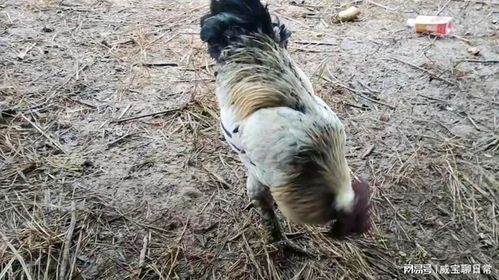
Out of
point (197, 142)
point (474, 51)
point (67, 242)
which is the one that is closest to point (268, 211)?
point (197, 142)

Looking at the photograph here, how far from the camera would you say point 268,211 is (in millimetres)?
2246

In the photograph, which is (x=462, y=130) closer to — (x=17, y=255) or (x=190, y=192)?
(x=190, y=192)

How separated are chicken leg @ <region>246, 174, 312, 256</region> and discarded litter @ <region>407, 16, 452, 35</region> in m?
2.32

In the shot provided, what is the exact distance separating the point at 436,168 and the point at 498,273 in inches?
26.9

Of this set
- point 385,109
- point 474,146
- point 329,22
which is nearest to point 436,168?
point 474,146

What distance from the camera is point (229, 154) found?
283 cm

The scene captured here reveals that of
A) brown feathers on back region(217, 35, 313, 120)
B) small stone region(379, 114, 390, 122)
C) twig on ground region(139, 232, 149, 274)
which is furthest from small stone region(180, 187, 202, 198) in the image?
small stone region(379, 114, 390, 122)

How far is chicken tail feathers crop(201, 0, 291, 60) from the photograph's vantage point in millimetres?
2127

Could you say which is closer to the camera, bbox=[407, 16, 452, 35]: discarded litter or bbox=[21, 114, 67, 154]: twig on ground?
bbox=[21, 114, 67, 154]: twig on ground

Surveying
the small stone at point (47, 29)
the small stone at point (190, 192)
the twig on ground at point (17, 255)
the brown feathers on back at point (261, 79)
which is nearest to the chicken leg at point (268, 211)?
the brown feathers on back at point (261, 79)

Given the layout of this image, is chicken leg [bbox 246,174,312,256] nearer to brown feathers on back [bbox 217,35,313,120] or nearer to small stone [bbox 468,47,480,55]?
brown feathers on back [bbox 217,35,313,120]

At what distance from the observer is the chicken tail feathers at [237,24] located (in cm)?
213

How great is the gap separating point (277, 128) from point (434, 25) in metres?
2.47

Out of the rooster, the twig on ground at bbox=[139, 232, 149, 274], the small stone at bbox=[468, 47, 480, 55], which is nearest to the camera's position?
the rooster
